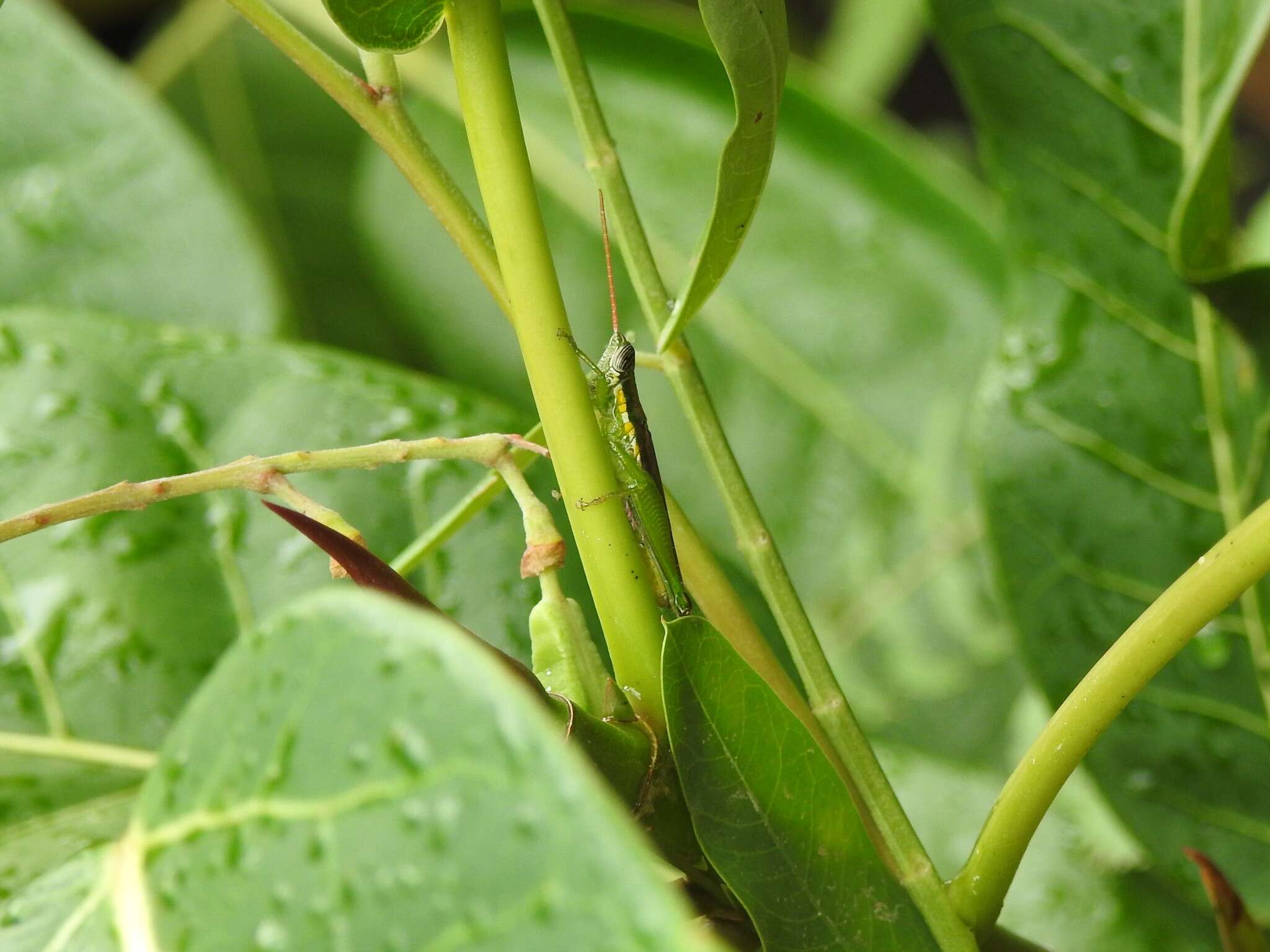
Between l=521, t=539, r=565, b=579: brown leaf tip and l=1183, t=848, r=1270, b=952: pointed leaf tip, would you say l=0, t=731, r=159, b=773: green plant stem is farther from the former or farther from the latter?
l=1183, t=848, r=1270, b=952: pointed leaf tip

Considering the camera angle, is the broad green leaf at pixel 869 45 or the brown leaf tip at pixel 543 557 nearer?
the brown leaf tip at pixel 543 557

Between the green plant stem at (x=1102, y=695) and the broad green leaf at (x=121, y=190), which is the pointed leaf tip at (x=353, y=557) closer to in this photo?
the green plant stem at (x=1102, y=695)

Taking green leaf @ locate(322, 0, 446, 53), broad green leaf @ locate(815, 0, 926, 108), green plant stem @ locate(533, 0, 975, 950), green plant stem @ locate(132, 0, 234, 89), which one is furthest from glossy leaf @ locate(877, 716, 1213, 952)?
green plant stem @ locate(132, 0, 234, 89)

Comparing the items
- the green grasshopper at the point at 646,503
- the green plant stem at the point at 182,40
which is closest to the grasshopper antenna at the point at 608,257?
the green grasshopper at the point at 646,503

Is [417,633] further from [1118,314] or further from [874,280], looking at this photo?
[874,280]

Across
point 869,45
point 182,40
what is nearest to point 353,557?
point 182,40

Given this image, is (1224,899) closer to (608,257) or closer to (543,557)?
(543,557)
